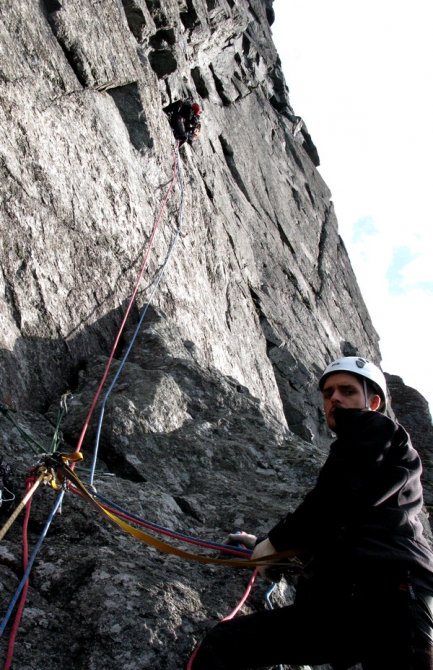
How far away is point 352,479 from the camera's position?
3088 mm

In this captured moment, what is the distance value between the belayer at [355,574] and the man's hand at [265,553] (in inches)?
3.7

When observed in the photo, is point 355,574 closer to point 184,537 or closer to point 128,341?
point 184,537

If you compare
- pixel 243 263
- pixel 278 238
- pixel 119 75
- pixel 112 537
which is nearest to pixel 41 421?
pixel 112 537

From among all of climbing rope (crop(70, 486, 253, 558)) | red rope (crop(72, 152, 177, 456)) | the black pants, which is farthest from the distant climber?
the black pants

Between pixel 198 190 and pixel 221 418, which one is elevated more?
pixel 198 190

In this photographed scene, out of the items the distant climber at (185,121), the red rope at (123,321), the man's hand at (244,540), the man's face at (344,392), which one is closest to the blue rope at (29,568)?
the red rope at (123,321)

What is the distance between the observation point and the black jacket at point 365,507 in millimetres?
2895

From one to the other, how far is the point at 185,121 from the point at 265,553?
1136 centimetres

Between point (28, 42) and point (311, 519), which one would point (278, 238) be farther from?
point (311, 519)

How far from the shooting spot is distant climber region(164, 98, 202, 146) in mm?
12867

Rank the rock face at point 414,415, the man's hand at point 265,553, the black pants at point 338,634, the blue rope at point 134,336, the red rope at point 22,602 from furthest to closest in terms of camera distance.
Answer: the rock face at point 414,415 → the blue rope at point 134,336 → the man's hand at point 265,553 → the red rope at point 22,602 → the black pants at point 338,634

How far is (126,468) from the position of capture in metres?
5.64

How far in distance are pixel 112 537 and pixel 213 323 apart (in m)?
6.55

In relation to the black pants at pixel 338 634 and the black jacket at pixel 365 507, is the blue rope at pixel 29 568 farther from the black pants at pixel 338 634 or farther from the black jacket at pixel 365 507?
the black jacket at pixel 365 507
